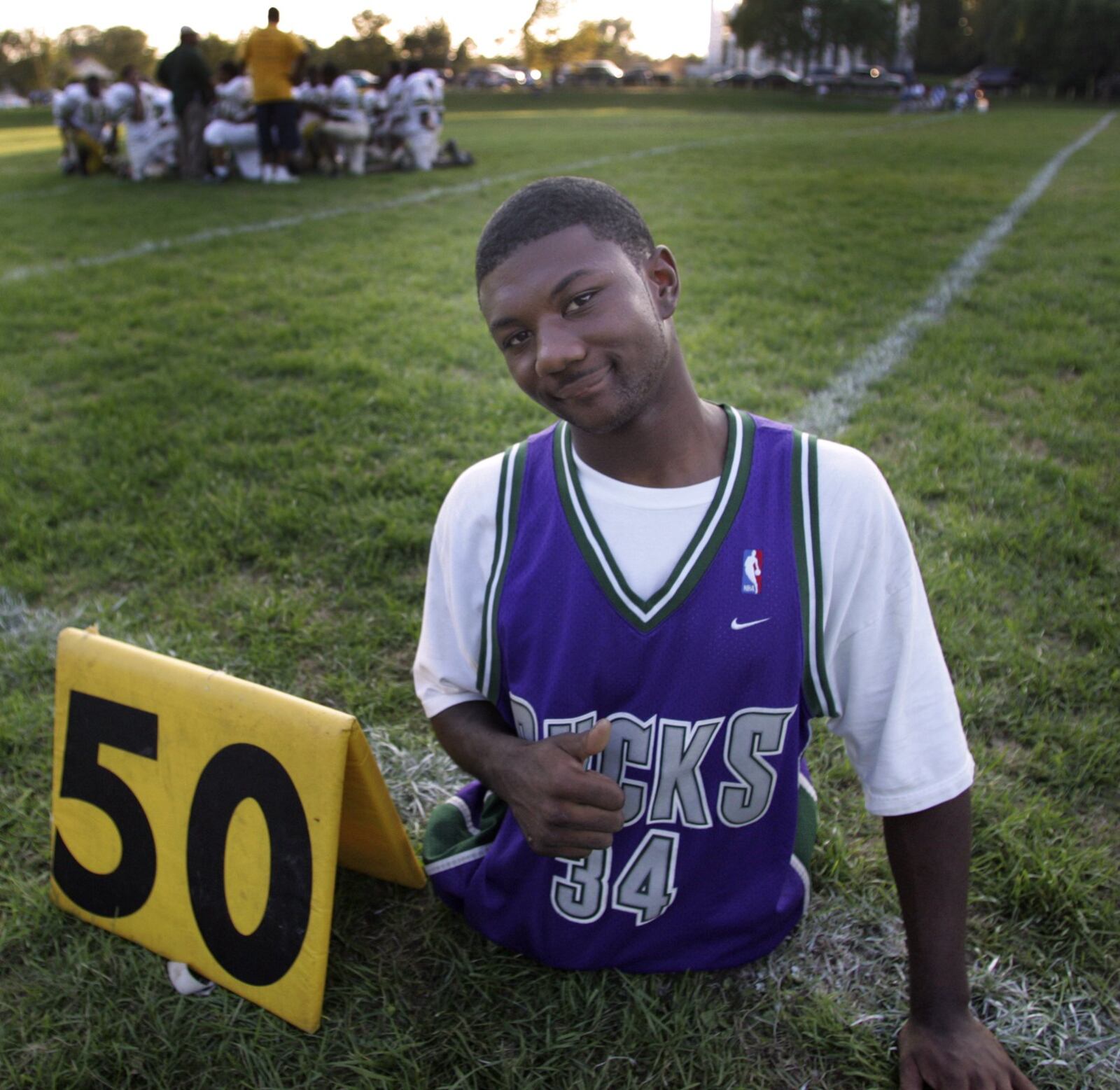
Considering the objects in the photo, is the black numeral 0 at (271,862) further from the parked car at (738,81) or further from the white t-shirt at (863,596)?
the parked car at (738,81)

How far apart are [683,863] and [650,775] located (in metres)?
0.20

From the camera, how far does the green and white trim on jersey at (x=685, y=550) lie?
1.42 metres

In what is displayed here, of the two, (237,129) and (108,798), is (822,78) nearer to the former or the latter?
(237,129)

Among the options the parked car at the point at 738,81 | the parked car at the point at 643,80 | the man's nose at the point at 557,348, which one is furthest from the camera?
the parked car at the point at 643,80

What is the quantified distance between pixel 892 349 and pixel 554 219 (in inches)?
157

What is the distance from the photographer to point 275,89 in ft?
36.1

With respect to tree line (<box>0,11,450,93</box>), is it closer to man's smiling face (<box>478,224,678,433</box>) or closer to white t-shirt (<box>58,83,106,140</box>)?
white t-shirt (<box>58,83,106,140</box>)

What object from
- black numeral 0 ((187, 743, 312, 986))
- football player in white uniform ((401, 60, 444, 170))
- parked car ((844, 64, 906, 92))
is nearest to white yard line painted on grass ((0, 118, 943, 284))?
football player in white uniform ((401, 60, 444, 170))

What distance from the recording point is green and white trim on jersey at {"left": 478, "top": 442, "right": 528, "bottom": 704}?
1539 mm

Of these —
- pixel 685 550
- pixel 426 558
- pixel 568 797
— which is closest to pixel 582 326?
pixel 685 550

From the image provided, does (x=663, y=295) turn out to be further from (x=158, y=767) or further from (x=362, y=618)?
(x=362, y=618)

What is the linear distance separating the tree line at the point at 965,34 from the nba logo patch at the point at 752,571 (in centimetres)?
5118

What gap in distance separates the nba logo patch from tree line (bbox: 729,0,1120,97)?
51.2m

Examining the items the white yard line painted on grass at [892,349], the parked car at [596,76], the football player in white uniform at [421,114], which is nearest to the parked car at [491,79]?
the parked car at [596,76]
